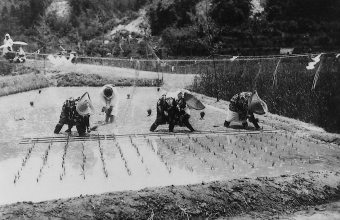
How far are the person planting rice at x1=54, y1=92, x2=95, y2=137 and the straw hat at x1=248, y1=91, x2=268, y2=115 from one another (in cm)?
318

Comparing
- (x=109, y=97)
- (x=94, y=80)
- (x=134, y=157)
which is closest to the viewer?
(x=134, y=157)

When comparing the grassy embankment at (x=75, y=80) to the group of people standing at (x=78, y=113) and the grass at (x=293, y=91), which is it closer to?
the grass at (x=293, y=91)

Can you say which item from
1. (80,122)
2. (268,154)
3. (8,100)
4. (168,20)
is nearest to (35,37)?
(168,20)

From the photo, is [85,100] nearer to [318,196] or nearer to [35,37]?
[318,196]

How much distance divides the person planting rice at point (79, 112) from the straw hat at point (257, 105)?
3184 millimetres

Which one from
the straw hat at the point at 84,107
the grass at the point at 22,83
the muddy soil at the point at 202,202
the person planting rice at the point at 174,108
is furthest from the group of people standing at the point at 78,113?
the grass at the point at 22,83

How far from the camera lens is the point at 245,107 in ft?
27.4

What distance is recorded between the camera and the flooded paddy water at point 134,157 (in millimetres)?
5234

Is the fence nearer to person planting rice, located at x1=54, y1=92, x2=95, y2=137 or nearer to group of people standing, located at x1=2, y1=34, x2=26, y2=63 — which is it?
person planting rice, located at x1=54, y1=92, x2=95, y2=137

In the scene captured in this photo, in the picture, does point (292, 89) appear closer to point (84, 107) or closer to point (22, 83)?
point (84, 107)

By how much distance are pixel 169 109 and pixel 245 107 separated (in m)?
1.63

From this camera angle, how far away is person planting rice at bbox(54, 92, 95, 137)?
7.45 metres

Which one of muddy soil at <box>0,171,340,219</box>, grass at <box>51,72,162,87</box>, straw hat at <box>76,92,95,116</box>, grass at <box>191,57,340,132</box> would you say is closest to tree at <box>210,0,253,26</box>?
grass at <box>51,72,162,87</box>

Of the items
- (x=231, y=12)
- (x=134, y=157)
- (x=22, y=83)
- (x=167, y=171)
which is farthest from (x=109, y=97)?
(x=231, y=12)
